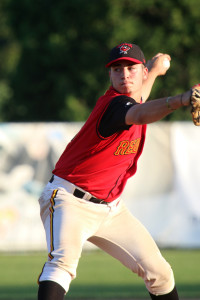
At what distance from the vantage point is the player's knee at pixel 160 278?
5.38 metres

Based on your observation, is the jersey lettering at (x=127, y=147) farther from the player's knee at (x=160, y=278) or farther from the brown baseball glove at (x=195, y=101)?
the brown baseball glove at (x=195, y=101)

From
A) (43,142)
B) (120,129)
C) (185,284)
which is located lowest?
(185,284)

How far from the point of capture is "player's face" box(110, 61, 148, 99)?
5.25 meters

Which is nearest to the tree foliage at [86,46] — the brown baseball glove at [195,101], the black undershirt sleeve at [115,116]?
the black undershirt sleeve at [115,116]

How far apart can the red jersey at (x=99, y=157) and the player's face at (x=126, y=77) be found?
0.06 metres

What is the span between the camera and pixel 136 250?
5414mm

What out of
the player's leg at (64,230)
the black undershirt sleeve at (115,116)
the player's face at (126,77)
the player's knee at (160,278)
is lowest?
the player's knee at (160,278)

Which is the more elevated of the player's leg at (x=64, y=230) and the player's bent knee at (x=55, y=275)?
the player's leg at (x=64, y=230)

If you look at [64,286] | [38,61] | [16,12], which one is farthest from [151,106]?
[16,12]

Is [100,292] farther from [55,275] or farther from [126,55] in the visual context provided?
[126,55]

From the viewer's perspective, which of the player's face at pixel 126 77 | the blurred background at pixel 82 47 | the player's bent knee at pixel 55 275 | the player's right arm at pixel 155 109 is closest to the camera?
the player's right arm at pixel 155 109

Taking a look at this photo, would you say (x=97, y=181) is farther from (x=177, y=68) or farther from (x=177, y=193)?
(x=177, y=68)

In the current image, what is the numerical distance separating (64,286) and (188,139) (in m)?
8.03

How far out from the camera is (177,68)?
23.5m
